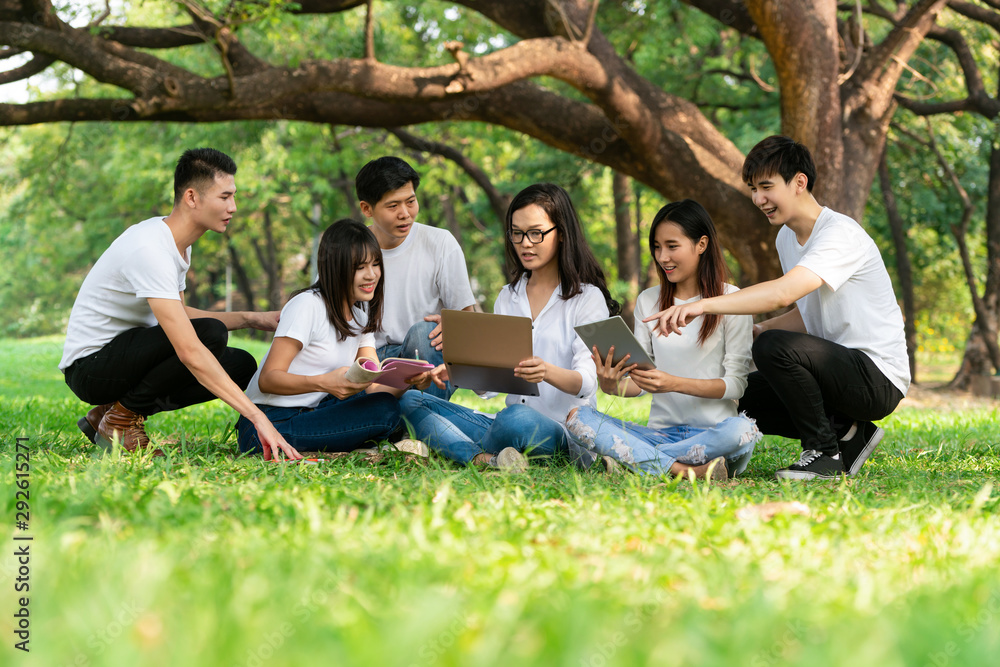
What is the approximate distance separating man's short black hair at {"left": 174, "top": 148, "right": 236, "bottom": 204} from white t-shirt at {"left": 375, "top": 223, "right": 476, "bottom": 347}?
1148mm

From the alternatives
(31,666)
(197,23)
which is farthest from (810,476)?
(197,23)

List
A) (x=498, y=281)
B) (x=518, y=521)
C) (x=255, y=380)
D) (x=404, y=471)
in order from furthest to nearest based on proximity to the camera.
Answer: (x=498, y=281)
(x=255, y=380)
(x=404, y=471)
(x=518, y=521)

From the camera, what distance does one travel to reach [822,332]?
417cm

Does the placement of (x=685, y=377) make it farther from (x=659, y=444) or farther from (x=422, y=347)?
(x=422, y=347)

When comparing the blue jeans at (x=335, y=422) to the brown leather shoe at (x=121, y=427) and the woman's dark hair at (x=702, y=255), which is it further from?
the woman's dark hair at (x=702, y=255)

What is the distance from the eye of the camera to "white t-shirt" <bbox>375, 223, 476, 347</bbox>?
486 cm

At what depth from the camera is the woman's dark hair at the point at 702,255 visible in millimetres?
3914

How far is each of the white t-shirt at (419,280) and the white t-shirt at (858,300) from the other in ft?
6.43

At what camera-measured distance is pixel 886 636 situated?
1.50 meters

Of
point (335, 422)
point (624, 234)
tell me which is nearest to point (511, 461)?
point (335, 422)

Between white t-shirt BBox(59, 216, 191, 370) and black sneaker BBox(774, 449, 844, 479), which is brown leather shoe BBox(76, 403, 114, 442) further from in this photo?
black sneaker BBox(774, 449, 844, 479)

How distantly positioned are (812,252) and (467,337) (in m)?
1.69

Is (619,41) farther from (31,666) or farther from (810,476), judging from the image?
(31,666)

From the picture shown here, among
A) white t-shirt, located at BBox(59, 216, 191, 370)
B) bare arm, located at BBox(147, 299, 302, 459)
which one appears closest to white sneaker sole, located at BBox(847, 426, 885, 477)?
bare arm, located at BBox(147, 299, 302, 459)
